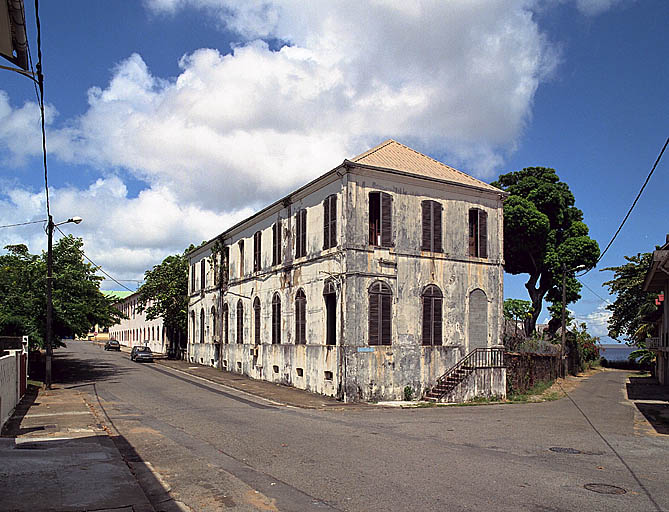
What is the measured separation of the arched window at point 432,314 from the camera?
2462 cm

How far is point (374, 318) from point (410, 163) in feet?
23.7

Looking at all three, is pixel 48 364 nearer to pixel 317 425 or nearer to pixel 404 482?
pixel 317 425

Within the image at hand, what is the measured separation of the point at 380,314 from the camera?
77.2 feet

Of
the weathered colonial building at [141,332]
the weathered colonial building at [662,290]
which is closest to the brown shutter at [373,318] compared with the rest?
the weathered colonial building at [662,290]

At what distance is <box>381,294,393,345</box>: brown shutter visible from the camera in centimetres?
2355

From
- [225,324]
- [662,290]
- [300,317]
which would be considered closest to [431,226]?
[300,317]

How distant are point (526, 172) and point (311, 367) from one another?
29.0 m

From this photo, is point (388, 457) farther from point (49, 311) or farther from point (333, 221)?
point (49, 311)

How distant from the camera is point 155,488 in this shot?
8.90m

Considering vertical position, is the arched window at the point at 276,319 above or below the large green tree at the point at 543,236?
below

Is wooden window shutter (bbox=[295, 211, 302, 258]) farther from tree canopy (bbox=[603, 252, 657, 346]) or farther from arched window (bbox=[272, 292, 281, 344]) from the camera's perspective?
tree canopy (bbox=[603, 252, 657, 346])

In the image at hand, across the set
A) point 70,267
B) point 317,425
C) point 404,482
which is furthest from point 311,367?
point 404,482

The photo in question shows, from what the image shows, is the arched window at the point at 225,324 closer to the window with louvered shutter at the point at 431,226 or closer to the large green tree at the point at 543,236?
the window with louvered shutter at the point at 431,226

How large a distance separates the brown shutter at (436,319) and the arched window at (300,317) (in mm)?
5554
